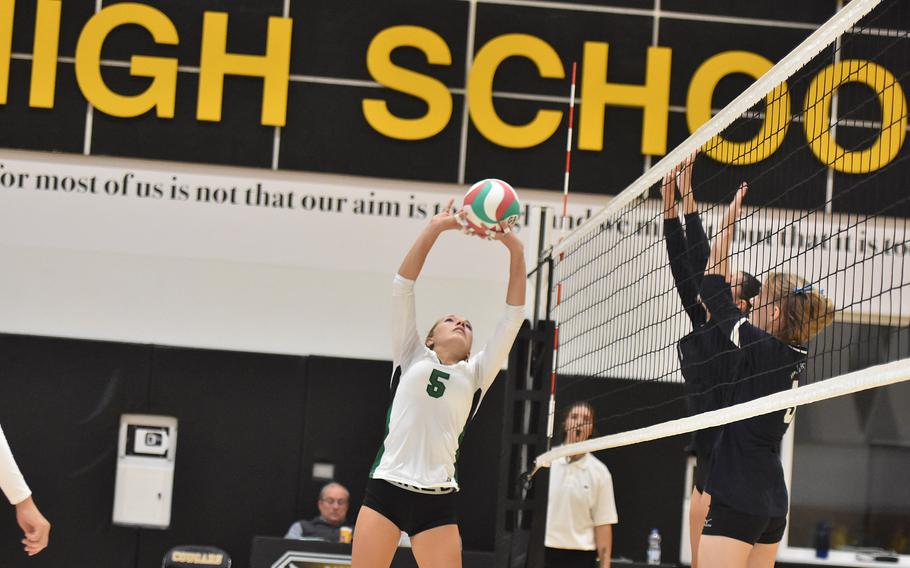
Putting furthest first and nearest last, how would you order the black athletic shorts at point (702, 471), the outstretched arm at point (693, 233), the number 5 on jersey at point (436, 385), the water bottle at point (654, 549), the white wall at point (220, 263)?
1. the white wall at point (220, 263)
2. the water bottle at point (654, 549)
3. the number 5 on jersey at point (436, 385)
4. the black athletic shorts at point (702, 471)
5. the outstretched arm at point (693, 233)

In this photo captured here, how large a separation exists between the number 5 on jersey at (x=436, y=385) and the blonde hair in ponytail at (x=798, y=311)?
1.93m

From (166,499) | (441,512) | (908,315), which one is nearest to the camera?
(441,512)

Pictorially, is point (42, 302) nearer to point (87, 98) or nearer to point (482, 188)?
point (87, 98)

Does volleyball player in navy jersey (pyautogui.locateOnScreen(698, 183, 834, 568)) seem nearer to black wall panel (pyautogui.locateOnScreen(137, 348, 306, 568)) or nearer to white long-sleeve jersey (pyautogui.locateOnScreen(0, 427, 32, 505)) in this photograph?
white long-sleeve jersey (pyautogui.locateOnScreen(0, 427, 32, 505))

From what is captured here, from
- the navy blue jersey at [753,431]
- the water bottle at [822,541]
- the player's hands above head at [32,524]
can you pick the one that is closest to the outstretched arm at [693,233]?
the navy blue jersey at [753,431]

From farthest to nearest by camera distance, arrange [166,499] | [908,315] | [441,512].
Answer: [908,315]
[166,499]
[441,512]

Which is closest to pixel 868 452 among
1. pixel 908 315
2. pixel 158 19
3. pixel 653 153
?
pixel 908 315

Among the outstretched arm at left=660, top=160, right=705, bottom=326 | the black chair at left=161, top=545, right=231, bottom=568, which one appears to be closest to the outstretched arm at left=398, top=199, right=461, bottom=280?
the outstretched arm at left=660, top=160, right=705, bottom=326

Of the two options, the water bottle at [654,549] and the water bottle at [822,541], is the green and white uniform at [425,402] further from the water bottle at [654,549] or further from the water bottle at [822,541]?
the water bottle at [822,541]

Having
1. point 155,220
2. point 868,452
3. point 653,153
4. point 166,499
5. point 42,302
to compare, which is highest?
point 653,153

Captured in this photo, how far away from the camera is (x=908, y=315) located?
1091cm

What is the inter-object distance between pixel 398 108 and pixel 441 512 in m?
5.32

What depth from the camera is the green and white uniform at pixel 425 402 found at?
622cm

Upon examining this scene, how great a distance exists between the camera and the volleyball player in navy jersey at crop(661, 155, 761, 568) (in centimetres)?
571
